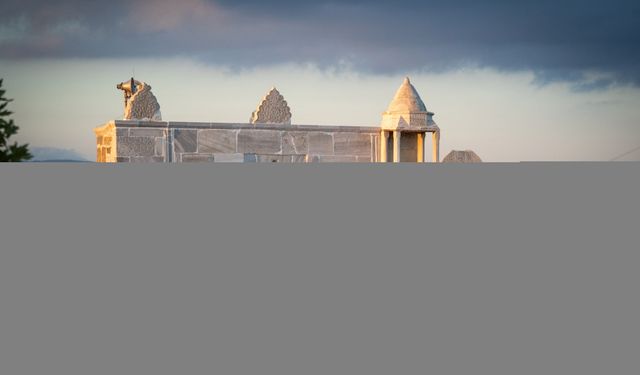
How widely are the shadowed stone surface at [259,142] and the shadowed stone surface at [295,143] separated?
0.52ft

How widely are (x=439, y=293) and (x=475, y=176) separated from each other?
1.69 ft

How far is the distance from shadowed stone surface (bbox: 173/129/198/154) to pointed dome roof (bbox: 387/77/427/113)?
5468mm

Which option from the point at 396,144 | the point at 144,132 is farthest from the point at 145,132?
the point at 396,144

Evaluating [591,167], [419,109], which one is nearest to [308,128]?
[419,109]

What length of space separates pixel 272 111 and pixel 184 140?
2.58 metres

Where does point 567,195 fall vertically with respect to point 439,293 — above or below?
above

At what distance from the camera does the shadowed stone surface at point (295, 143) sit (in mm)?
19188

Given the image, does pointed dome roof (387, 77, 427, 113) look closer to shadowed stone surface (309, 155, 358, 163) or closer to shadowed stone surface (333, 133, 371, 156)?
shadowed stone surface (333, 133, 371, 156)

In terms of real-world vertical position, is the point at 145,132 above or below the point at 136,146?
above

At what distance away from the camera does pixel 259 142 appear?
19.0 metres

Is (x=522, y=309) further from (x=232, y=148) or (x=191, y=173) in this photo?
(x=232, y=148)

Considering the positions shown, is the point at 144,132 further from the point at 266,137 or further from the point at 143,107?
the point at 266,137

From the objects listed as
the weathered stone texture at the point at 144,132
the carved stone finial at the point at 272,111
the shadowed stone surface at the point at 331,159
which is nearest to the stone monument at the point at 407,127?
the shadowed stone surface at the point at 331,159

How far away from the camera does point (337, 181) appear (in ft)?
10.2
